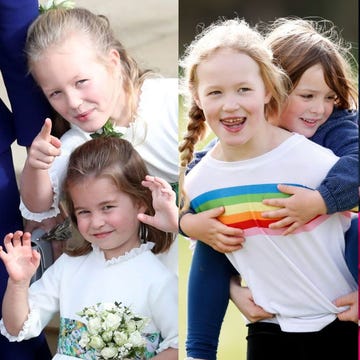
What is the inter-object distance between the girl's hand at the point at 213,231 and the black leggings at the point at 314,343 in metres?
0.30

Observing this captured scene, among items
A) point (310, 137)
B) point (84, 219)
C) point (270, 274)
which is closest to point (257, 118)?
point (310, 137)

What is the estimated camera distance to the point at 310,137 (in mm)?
3314

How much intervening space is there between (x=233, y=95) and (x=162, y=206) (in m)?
0.53

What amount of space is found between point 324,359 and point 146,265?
75 centimetres

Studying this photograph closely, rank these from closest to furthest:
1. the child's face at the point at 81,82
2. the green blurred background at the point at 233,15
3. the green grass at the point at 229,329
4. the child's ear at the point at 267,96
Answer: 1. the green blurred background at the point at 233,15
2. the child's ear at the point at 267,96
3. the green grass at the point at 229,329
4. the child's face at the point at 81,82

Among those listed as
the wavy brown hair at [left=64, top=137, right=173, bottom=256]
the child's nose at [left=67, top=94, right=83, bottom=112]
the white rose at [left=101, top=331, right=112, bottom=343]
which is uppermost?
the child's nose at [left=67, top=94, right=83, bottom=112]

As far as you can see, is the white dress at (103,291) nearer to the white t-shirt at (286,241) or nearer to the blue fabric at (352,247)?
the white t-shirt at (286,241)

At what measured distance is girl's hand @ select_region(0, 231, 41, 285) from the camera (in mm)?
3768

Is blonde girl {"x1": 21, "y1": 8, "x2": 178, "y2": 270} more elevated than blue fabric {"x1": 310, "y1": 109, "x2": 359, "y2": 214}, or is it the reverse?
blonde girl {"x1": 21, "y1": 8, "x2": 178, "y2": 270}

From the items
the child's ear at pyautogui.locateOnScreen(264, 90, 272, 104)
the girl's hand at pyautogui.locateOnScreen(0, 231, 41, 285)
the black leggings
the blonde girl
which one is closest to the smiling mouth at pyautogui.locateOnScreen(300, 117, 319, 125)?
the child's ear at pyautogui.locateOnScreen(264, 90, 272, 104)

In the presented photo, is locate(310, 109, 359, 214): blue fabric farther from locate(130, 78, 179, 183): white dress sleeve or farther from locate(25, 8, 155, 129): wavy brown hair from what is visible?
locate(25, 8, 155, 129): wavy brown hair

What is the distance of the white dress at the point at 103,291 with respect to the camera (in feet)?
12.1

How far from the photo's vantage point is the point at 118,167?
373 centimetres

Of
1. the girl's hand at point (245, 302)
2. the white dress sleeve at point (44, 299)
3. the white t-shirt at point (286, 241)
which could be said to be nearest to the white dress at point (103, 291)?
the white dress sleeve at point (44, 299)
